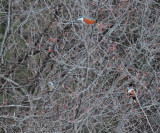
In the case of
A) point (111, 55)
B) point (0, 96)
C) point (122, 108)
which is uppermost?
point (111, 55)

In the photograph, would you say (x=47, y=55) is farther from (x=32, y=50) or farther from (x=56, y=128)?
(x=56, y=128)

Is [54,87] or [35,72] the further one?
[35,72]

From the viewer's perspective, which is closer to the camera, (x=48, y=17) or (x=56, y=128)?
(x=56, y=128)

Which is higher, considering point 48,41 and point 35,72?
point 48,41

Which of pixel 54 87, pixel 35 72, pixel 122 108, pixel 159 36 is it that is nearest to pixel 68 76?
pixel 54 87

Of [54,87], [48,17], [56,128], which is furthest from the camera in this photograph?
[48,17]

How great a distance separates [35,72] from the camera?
20.8 ft

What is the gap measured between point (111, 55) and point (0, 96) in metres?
3.37

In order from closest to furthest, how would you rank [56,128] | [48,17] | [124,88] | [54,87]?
1. [56,128]
2. [54,87]
3. [124,88]
4. [48,17]

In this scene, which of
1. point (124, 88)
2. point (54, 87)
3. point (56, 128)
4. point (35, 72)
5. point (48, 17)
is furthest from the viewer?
point (48, 17)

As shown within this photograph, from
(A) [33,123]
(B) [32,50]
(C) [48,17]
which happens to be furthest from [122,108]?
(C) [48,17]

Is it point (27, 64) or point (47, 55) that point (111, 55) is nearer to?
point (47, 55)

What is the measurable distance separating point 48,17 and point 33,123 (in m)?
2.88

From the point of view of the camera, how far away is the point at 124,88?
19.6 ft
